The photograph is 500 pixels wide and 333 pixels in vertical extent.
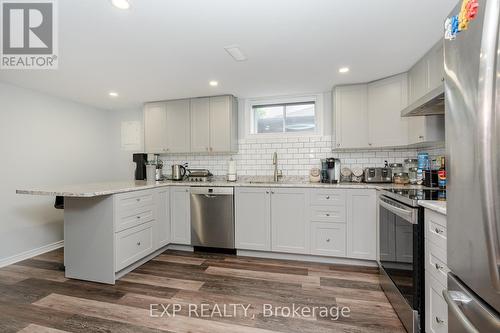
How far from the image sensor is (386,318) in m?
1.76

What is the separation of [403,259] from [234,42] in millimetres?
2193

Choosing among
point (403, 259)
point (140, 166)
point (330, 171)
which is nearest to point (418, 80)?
point (330, 171)

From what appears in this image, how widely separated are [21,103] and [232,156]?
288 centimetres

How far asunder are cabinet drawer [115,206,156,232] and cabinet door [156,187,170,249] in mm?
148

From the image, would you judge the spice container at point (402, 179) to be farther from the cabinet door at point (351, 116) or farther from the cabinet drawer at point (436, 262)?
the cabinet drawer at point (436, 262)

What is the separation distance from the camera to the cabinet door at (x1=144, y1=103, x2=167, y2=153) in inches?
150

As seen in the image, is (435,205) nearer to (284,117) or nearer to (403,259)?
(403,259)

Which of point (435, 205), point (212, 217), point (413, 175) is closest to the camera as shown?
point (435, 205)

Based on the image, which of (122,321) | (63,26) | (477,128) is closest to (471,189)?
(477,128)

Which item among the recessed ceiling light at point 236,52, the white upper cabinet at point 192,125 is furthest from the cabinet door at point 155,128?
the recessed ceiling light at point 236,52

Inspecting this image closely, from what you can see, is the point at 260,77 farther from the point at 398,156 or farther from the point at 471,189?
the point at 471,189

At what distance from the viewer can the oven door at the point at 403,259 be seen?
4.89 ft

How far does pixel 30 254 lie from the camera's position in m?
3.05

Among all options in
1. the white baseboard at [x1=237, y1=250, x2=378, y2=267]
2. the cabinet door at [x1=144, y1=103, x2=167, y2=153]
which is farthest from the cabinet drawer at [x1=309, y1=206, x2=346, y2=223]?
the cabinet door at [x1=144, y1=103, x2=167, y2=153]
